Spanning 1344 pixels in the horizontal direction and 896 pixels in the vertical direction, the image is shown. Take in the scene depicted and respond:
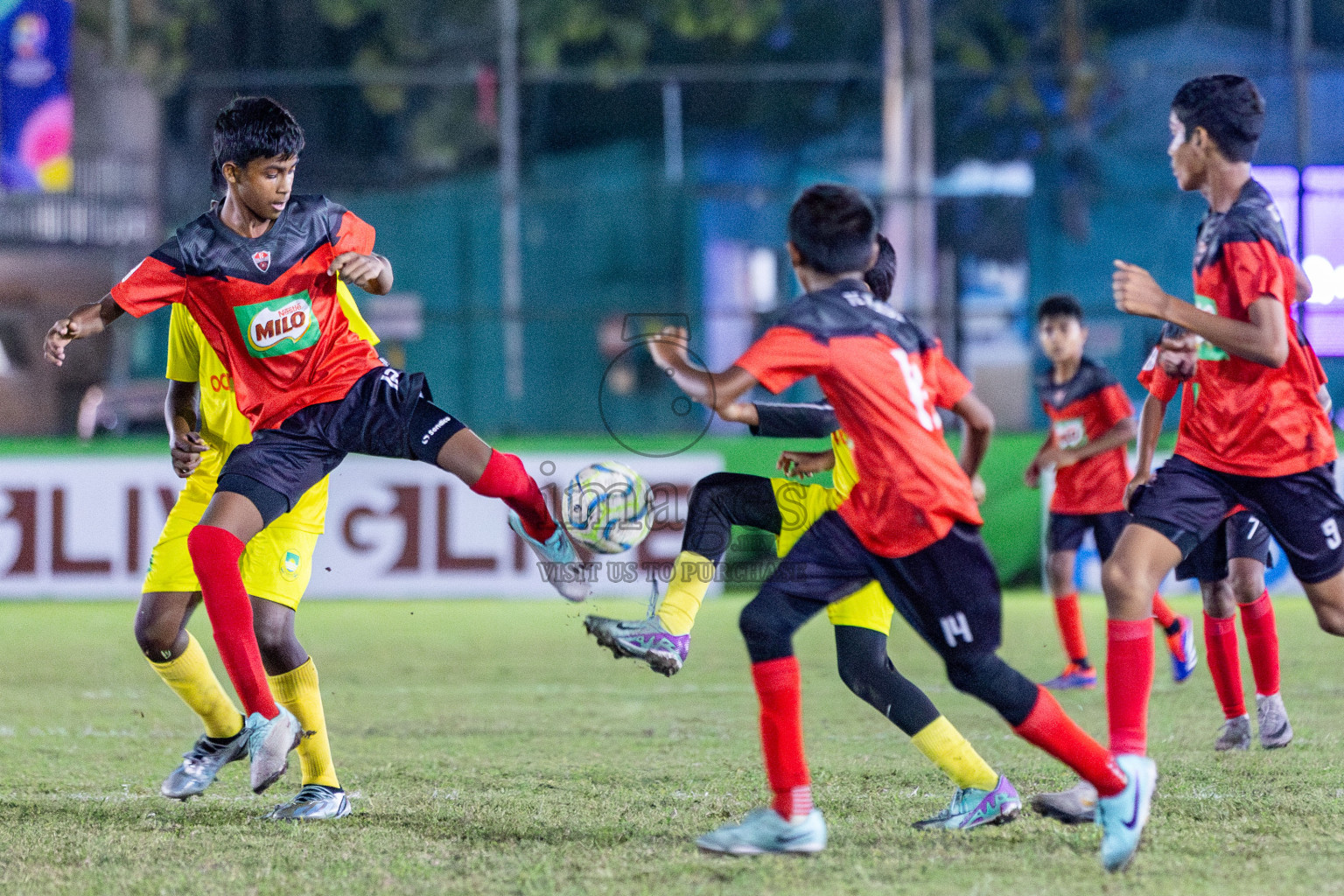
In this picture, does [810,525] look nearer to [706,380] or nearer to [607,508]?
[607,508]

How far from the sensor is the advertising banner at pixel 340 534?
35.6ft

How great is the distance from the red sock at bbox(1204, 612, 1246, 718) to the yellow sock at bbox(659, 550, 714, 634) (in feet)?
6.88

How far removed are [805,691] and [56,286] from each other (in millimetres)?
12824

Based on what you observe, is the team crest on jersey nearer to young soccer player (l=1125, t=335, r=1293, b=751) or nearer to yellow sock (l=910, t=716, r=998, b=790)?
young soccer player (l=1125, t=335, r=1293, b=751)

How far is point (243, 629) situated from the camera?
14.2ft

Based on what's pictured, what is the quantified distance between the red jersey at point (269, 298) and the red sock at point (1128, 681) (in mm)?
2310

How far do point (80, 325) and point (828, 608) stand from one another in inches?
85.6

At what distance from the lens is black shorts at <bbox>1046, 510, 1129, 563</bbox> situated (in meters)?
7.55

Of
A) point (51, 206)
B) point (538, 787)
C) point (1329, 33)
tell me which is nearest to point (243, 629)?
point (538, 787)

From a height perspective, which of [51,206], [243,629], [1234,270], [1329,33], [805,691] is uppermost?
[1329,33]

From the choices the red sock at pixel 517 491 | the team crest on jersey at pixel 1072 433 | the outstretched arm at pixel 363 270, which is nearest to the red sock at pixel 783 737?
the red sock at pixel 517 491

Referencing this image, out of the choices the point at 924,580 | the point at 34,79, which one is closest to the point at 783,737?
the point at 924,580

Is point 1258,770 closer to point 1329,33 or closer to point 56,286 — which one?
point 1329,33

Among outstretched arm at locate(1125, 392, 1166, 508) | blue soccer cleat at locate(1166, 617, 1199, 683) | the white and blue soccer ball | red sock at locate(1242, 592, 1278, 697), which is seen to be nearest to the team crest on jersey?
blue soccer cleat at locate(1166, 617, 1199, 683)
